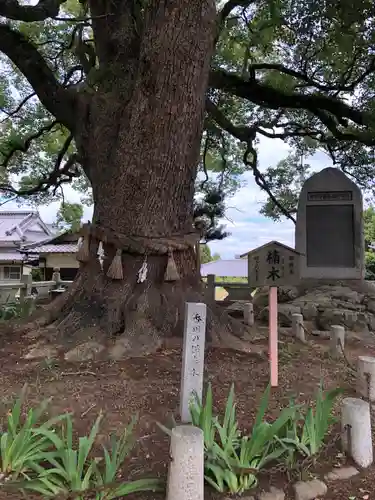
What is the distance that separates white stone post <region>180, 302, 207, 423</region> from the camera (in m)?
2.88

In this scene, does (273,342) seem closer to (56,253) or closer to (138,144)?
(138,144)

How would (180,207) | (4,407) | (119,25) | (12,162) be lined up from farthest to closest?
(12,162) → (119,25) → (180,207) → (4,407)

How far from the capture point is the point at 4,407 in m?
3.04

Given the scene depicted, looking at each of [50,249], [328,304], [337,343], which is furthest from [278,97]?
[50,249]

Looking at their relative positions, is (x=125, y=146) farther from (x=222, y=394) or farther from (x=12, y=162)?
(x=12, y=162)

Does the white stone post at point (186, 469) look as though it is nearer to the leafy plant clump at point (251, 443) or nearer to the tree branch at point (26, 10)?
the leafy plant clump at point (251, 443)

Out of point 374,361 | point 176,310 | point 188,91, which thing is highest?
point 188,91

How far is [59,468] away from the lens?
220 cm

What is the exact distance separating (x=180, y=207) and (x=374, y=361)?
8.20 feet

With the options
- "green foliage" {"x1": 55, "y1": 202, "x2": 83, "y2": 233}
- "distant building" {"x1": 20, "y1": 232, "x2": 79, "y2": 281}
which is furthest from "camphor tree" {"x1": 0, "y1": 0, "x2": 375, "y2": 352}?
"distant building" {"x1": 20, "y1": 232, "x2": 79, "y2": 281}

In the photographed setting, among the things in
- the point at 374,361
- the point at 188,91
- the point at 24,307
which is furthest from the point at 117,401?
the point at 24,307

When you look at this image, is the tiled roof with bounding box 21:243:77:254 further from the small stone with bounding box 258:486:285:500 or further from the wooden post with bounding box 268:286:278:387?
the small stone with bounding box 258:486:285:500

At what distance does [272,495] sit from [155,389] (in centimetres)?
134

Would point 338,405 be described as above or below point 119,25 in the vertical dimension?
below
